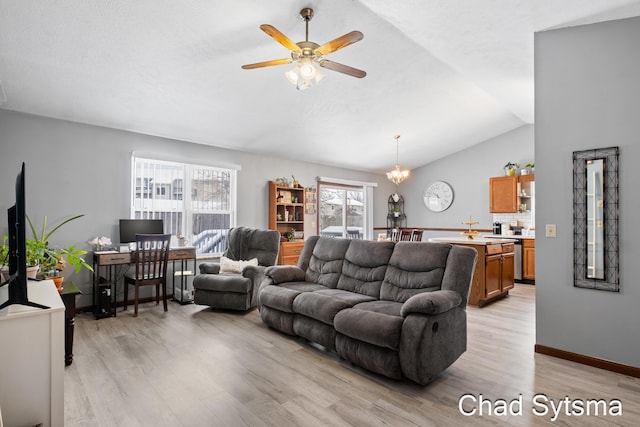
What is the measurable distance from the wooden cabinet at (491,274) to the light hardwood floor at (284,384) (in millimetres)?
994

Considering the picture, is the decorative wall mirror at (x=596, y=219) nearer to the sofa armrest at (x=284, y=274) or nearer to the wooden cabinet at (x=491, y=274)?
the wooden cabinet at (x=491, y=274)

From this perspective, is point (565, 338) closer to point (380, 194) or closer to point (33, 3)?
point (33, 3)

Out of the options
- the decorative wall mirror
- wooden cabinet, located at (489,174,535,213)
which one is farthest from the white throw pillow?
wooden cabinet, located at (489,174,535,213)

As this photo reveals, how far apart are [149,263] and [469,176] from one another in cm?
686

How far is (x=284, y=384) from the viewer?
2480mm

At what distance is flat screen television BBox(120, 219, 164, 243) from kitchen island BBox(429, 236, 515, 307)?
14.3 ft

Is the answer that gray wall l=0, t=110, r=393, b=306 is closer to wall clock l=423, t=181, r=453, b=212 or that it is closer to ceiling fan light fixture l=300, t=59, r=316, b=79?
ceiling fan light fixture l=300, t=59, r=316, b=79

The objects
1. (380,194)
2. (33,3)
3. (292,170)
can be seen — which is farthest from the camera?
(380,194)

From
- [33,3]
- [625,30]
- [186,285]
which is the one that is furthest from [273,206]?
[625,30]

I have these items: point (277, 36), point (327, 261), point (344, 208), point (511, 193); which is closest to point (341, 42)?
point (277, 36)

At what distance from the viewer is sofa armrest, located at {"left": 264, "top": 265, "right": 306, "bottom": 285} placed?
3.78m

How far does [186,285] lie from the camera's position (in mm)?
Result: 5414

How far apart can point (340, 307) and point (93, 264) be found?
11.8ft

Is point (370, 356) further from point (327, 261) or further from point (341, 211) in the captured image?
point (341, 211)
